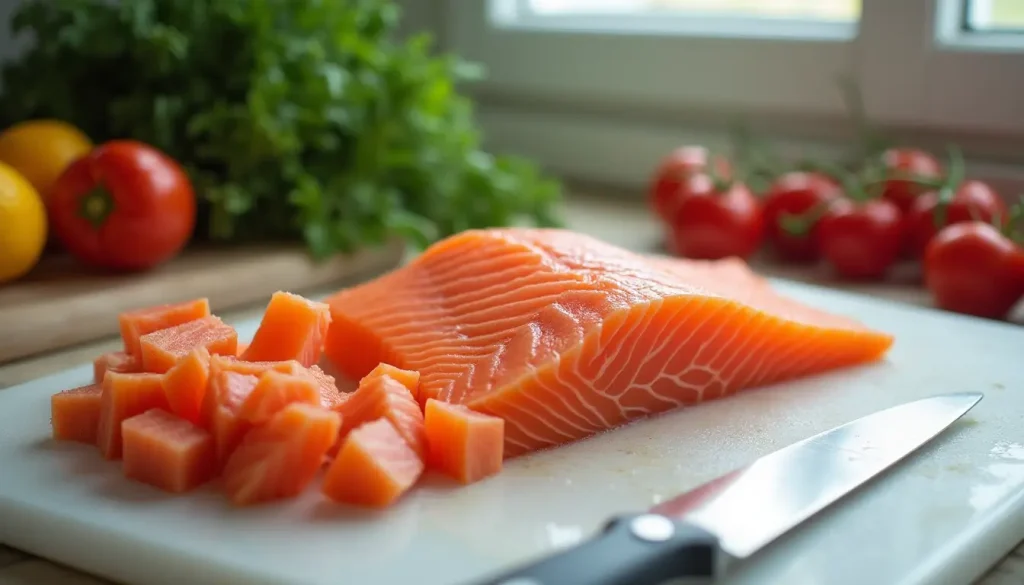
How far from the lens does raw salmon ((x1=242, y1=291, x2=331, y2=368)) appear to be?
1.43 m

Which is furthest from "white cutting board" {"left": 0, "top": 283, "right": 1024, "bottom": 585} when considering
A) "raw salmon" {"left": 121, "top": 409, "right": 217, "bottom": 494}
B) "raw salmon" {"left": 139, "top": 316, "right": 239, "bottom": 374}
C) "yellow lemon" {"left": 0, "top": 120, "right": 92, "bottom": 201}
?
"yellow lemon" {"left": 0, "top": 120, "right": 92, "bottom": 201}

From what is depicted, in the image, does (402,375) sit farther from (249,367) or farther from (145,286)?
(145,286)

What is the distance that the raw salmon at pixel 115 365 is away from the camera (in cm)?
143

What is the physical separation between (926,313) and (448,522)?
3.49 ft

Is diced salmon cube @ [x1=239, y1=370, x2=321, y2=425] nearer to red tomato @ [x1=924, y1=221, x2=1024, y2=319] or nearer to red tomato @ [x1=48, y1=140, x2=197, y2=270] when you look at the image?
red tomato @ [x1=48, y1=140, x2=197, y2=270]

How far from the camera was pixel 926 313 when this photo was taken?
1.89 m

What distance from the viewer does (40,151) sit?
2109 mm

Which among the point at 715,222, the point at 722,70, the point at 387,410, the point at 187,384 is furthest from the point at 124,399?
the point at 722,70

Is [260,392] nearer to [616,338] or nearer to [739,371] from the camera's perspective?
[616,338]

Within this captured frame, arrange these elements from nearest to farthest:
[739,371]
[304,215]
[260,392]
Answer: [260,392] < [739,371] < [304,215]

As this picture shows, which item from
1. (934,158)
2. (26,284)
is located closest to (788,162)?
(934,158)

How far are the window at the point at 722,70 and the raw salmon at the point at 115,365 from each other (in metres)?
1.78

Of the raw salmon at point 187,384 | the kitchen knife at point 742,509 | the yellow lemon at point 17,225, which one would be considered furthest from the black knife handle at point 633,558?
the yellow lemon at point 17,225

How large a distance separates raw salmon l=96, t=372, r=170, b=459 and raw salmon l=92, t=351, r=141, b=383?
0.14m
